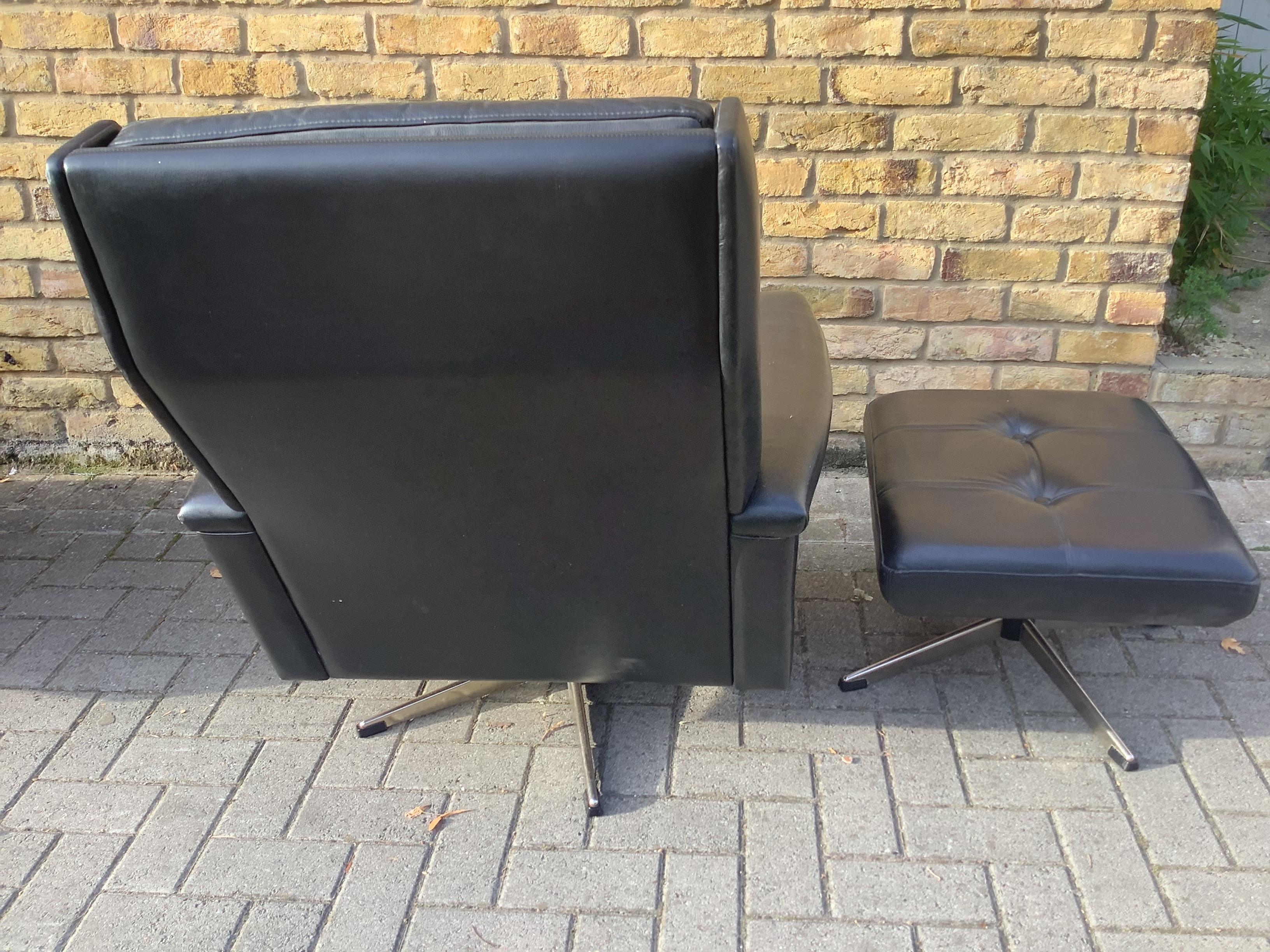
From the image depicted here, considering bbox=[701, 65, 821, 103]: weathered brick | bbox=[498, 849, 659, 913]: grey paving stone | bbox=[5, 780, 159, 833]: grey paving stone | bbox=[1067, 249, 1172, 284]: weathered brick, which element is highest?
bbox=[701, 65, 821, 103]: weathered brick

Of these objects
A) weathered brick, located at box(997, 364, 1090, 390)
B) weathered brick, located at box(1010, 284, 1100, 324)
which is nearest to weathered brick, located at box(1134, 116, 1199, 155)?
weathered brick, located at box(1010, 284, 1100, 324)

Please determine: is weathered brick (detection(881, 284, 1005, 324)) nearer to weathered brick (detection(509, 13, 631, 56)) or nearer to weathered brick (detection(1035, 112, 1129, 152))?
weathered brick (detection(1035, 112, 1129, 152))

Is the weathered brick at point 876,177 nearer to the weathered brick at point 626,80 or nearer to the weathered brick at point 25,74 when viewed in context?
the weathered brick at point 626,80

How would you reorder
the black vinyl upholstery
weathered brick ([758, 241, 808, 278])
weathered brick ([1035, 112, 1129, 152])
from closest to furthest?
1. the black vinyl upholstery
2. weathered brick ([1035, 112, 1129, 152])
3. weathered brick ([758, 241, 808, 278])

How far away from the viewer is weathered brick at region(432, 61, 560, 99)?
239 cm

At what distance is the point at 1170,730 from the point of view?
6.13 ft

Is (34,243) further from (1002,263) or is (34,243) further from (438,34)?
(1002,263)

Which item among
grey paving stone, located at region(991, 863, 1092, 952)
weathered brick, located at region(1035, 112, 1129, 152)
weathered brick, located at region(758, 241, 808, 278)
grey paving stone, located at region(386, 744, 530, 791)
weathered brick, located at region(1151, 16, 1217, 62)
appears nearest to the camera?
grey paving stone, located at region(991, 863, 1092, 952)

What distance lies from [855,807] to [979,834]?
206mm

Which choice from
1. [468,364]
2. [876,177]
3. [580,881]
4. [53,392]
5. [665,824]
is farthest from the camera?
→ [53,392]

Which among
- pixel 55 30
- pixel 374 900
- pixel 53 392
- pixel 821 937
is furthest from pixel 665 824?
pixel 55 30

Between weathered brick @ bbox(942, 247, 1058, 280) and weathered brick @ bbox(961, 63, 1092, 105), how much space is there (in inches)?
13.8

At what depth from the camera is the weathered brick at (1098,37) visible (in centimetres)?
222

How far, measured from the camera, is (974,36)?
227 cm
